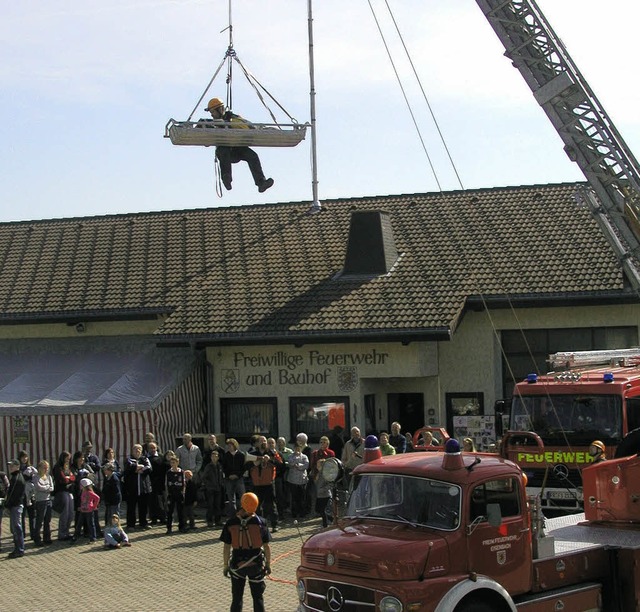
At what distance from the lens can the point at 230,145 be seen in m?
18.2

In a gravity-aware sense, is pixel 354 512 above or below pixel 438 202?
below

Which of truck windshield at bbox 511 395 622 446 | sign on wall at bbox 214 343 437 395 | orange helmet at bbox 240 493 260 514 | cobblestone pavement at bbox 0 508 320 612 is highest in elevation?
sign on wall at bbox 214 343 437 395

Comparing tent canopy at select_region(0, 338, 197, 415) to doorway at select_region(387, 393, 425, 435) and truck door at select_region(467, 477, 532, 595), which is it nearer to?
doorway at select_region(387, 393, 425, 435)

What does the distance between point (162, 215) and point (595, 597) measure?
78.0 ft

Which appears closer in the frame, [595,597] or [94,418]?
[595,597]

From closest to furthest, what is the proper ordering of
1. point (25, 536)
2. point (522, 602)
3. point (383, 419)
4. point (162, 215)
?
point (522, 602)
point (25, 536)
point (383, 419)
point (162, 215)

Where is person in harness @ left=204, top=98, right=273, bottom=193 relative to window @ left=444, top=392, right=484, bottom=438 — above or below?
above

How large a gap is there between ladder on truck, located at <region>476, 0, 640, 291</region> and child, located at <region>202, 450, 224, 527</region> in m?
9.27

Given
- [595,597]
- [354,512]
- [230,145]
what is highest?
[230,145]

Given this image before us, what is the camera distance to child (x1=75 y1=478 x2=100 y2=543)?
20.0 metres

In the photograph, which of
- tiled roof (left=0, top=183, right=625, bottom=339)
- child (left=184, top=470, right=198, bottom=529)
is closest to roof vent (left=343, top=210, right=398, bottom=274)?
tiled roof (left=0, top=183, right=625, bottom=339)

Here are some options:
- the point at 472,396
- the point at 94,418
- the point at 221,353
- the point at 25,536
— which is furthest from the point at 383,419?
the point at 25,536

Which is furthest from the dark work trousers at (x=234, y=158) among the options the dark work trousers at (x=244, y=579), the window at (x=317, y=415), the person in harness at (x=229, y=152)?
the window at (x=317, y=415)

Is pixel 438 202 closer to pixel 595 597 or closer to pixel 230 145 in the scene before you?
pixel 230 145
